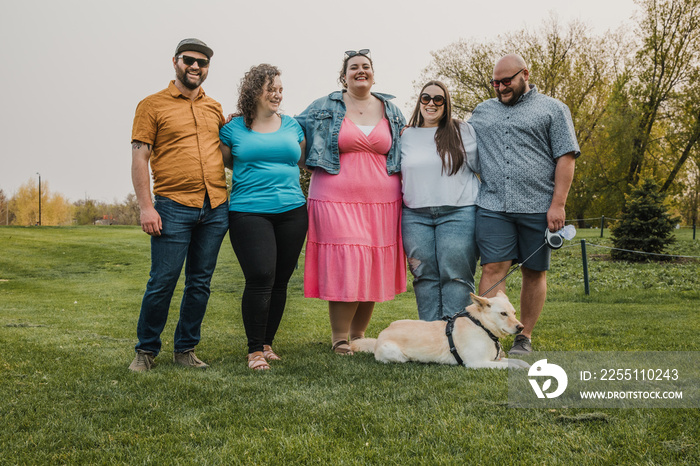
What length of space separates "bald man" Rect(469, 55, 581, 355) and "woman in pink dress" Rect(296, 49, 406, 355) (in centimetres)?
80

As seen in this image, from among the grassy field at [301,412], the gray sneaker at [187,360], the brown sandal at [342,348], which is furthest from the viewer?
the brown sandal at [342,348]

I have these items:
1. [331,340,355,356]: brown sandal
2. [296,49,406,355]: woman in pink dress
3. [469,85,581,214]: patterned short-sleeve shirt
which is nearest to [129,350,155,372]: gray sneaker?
[296,49,406,355]: woman in pink dress

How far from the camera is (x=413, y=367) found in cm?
400

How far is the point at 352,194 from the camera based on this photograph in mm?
4645

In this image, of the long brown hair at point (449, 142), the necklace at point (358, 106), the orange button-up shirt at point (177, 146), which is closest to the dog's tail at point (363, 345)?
the long brown hair at point (449, 142)

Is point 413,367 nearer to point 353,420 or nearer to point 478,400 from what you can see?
point 478,400

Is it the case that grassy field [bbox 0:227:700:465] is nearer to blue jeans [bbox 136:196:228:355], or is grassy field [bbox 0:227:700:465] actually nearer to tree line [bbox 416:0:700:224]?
blue jeans [bbox 136:196:228:355]

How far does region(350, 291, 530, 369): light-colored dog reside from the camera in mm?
4051

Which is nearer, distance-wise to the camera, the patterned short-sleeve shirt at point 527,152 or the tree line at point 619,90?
the patterned short-sleeve shirt at point 527,152

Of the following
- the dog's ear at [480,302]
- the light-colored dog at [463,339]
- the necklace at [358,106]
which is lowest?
the light-colored dog at [463,339]

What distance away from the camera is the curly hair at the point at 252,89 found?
4297 mm

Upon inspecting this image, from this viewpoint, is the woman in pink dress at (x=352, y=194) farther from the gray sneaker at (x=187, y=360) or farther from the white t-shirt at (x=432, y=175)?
the gray sneaker at (x=187, y=360)

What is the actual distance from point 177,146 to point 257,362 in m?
1.75

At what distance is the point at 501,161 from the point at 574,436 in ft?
8.10
